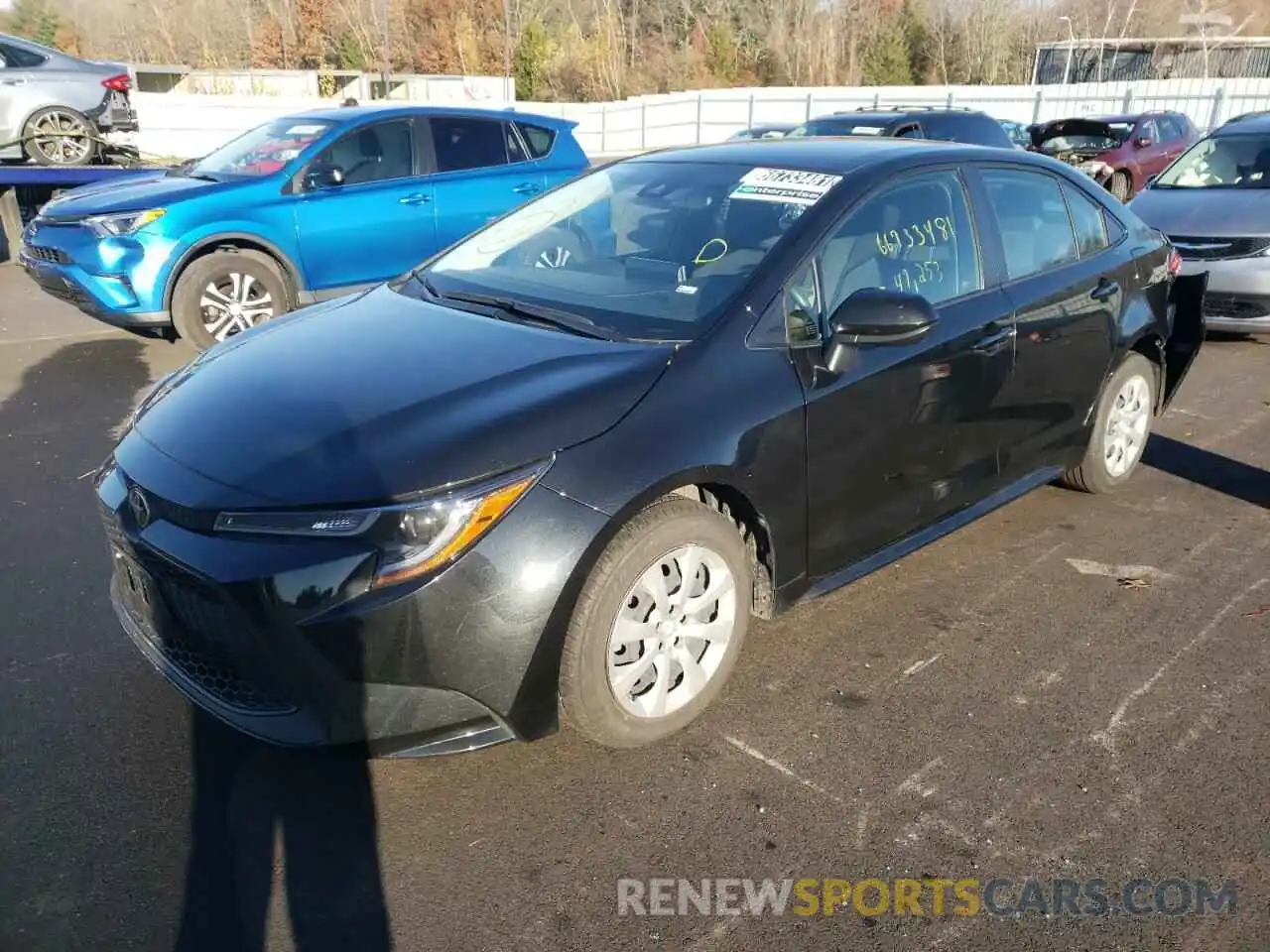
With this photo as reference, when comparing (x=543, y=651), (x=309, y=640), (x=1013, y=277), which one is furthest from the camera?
(x=1013, y=277)

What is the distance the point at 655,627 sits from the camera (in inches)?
113

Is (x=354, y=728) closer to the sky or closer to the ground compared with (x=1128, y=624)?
closer to the sky

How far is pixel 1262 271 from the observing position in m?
7.43

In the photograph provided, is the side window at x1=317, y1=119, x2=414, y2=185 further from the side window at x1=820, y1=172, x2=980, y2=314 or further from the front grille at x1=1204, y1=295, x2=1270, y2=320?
the front grille at x1=1204, y1=295, x2=1270, y2=320

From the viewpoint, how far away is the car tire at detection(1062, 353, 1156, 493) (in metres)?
4.62

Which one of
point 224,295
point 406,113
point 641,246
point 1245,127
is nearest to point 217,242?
point 224,295

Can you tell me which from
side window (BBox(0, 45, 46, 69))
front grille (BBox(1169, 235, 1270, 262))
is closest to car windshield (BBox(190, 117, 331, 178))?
front grille (BBox(1169, 235, 1270, 262))

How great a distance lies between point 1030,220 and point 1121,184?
13891 mm

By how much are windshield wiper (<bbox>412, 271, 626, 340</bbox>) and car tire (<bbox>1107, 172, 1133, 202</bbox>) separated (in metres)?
15.3

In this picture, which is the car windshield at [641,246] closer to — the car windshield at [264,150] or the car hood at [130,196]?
the car hood at [130,196]

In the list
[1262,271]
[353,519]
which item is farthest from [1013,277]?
[1262,271]

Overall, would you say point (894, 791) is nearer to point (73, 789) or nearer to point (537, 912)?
A: point (537, 912)

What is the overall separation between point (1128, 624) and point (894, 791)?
147cm

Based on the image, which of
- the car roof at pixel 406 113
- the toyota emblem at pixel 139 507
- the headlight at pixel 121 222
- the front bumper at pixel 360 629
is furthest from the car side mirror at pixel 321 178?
the front bumper at pixel 360 629
